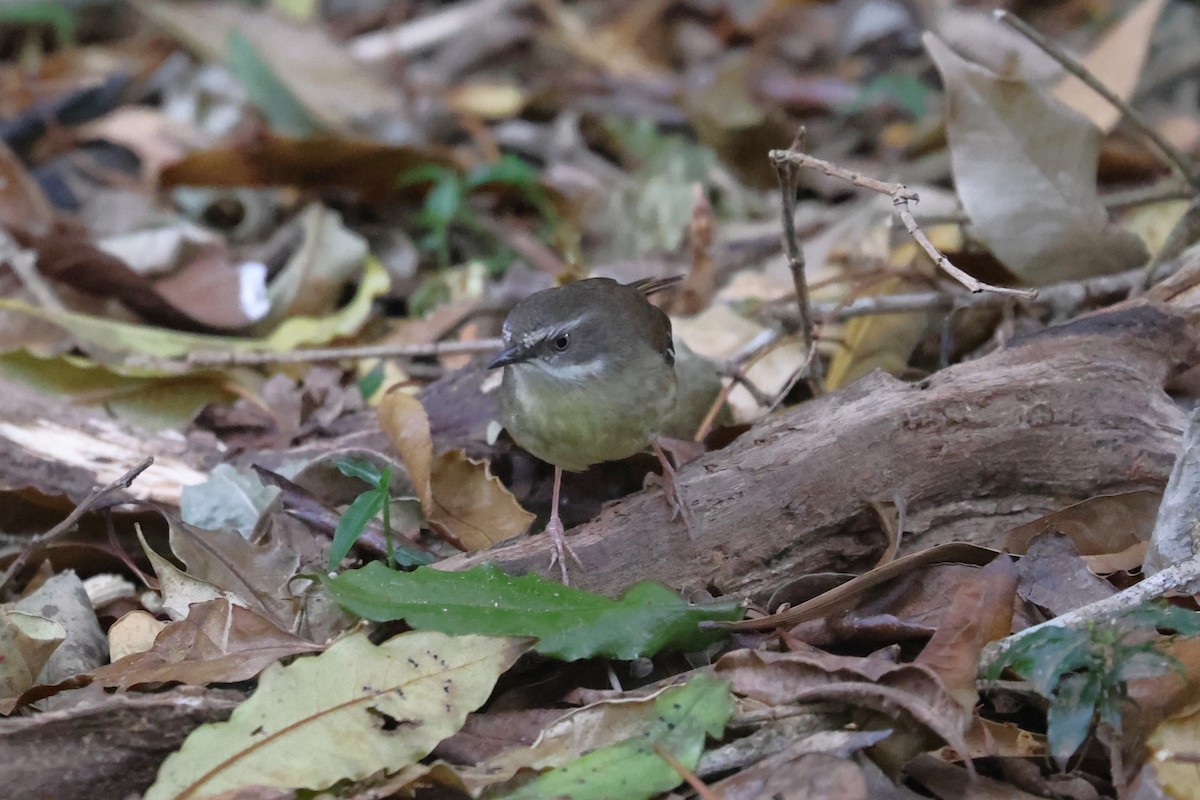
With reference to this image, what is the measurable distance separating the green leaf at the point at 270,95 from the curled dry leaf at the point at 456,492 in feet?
12.1

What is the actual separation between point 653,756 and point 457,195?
14.0 ft

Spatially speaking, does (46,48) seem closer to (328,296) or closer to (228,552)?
(328,296)

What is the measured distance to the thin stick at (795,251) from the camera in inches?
116

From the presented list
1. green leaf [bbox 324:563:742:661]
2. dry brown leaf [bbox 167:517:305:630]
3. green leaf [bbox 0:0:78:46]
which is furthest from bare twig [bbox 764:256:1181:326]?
green leaf [bbox 0:0:78:46]

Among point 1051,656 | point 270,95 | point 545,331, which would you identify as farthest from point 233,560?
point 270,95

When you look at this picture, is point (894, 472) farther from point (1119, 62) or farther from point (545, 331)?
point (1119, 62)

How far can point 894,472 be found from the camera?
3.11m

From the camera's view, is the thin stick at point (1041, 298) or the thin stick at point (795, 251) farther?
the thin stick at point (1041, 298)

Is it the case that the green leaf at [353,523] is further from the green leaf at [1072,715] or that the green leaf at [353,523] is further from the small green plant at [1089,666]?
the green leaf at [1072,715]

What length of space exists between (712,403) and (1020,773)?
1.96 metres

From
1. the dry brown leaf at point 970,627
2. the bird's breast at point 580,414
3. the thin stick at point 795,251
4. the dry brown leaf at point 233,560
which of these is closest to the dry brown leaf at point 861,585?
the dry brown leaf at point 970,627

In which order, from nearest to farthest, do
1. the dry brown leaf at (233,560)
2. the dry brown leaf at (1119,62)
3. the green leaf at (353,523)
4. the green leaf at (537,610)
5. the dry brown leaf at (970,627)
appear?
the dry brown leaf at (970,627), the green leaf at (537,610), the green leaf at (353,523), the dry brown leaf at (233,560), the dry brown leaf at (1119,62)

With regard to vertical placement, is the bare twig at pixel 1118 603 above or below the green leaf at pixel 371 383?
above

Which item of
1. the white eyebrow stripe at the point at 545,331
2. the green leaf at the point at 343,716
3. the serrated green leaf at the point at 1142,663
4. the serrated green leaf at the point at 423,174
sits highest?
the serrated green leaf at the point at 1142,663
